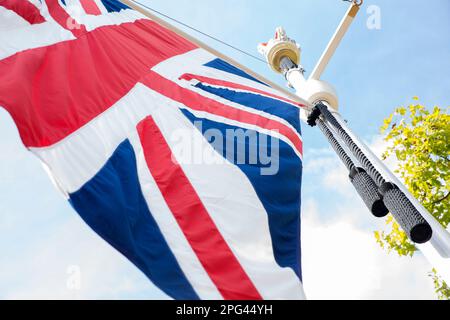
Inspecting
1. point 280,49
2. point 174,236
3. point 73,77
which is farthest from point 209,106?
point 280,49

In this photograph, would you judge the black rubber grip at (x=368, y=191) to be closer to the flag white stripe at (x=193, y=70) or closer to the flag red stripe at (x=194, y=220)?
the flag red stripe at (x=194, y=220)

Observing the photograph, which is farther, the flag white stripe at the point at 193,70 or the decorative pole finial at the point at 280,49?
the decorative pole finial at the point at 280,49

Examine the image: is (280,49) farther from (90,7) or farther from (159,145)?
(159,145)

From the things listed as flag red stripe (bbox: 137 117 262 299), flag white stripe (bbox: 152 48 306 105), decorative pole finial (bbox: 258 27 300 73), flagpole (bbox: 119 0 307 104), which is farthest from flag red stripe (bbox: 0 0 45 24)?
decorative pole finial (bbox: 258 27 300 73)

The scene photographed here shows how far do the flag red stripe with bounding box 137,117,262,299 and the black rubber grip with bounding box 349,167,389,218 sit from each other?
1271 millimetres

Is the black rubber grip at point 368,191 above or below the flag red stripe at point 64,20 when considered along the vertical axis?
below

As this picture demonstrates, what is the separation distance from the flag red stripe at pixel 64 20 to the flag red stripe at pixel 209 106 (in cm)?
112

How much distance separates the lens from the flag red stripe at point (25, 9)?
4516mm

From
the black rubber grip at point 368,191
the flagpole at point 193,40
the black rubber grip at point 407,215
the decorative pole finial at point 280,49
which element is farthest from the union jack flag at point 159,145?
the decorative pole finial at point 280,49

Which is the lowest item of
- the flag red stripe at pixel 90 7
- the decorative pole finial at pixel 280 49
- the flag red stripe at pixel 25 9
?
the flag red stripe at pixel 25 9

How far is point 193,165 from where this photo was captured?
3.53 metres

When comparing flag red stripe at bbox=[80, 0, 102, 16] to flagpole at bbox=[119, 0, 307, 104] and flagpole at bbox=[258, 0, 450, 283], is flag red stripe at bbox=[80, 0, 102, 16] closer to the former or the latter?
flagpole at bbox=[119, 0, 307, 104]

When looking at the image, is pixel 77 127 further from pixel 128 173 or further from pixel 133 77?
pixel 133 77

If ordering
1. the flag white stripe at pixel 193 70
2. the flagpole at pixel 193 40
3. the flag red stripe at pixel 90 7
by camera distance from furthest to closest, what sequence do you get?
the flag red stripe at pixel 90 7
the flag white stripe at pixel 193 70
the flagpole at pixel 193 40
